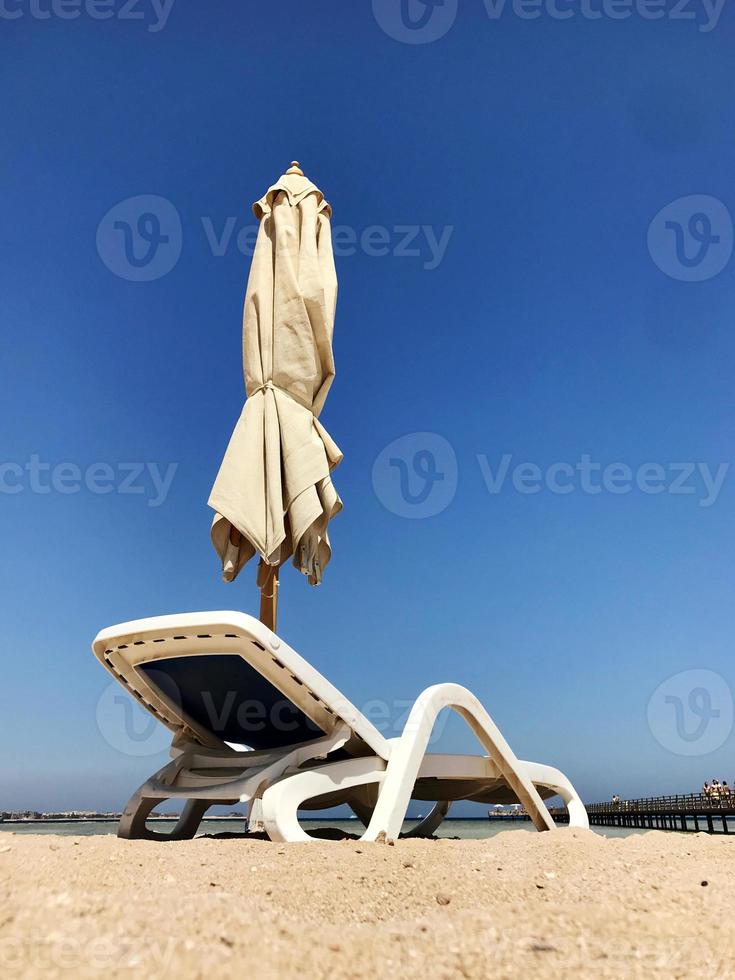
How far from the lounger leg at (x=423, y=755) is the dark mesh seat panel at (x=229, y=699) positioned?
0.86 metres

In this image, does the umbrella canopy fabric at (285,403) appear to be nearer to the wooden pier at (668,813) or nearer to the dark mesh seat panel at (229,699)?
the dark mesh seat panel at (229,699)

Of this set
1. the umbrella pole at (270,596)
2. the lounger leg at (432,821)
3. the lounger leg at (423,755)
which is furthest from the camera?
the lounger leg at (432,821)

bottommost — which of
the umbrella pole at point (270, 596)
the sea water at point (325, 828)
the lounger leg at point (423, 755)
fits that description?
the sea water at point (325, 828)

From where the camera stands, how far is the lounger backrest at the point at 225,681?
18.5 feet

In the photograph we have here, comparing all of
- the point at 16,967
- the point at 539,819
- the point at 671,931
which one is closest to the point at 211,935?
the point at 16,967

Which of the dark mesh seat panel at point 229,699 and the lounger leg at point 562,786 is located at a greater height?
the dark mesh seat panel at point 229,699

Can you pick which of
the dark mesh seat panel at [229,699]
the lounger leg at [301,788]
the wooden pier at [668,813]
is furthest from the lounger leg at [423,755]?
the wooden pier at [668,813]

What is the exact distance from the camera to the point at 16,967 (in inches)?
83.7

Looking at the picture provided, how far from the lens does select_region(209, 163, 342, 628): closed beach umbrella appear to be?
7133mm

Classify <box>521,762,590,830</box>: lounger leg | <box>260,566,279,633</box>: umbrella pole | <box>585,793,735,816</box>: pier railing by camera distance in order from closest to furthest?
<box>260,566,279,633</box>: umbrella pole, <box>521,762,590,830</box>: lounger leg, <box>585,793,735,816</box>: pier railing

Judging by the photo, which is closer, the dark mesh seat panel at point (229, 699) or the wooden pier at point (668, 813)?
the dark mesh seat panel at point (229, 699)

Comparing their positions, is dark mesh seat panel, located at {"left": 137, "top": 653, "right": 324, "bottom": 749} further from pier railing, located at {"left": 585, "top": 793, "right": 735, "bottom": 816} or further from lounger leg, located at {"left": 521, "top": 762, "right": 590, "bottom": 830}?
pier railing, located at {"left": 585, "top": 793, "right": 735, "bottom": 816}

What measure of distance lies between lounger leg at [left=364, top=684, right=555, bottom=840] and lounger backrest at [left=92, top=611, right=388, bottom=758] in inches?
8.9

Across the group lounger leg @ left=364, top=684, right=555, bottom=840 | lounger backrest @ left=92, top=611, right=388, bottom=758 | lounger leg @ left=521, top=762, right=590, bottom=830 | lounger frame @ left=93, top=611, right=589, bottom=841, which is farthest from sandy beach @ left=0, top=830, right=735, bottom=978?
lounger leg @ left=521, top=762, right=590, bottom=830
